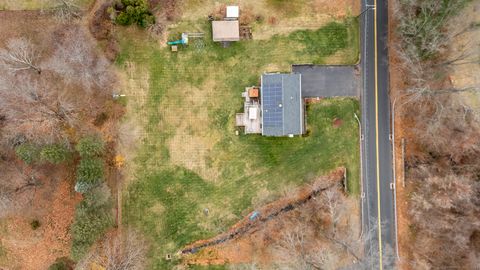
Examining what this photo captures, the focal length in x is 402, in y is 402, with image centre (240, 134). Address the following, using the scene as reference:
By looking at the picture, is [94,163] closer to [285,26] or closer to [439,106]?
[285,26]

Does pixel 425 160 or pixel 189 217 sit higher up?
pixel 425 160

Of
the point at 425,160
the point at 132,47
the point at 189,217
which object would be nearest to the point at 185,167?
the point at 189,217

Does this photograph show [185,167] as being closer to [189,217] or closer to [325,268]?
[189,217]

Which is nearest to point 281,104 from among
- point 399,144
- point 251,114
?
point 251,114

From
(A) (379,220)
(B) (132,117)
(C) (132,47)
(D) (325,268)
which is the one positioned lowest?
(D) (325,268)

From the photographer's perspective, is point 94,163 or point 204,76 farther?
point 204,76

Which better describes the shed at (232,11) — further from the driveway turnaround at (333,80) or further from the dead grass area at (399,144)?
the dead grass area at (399,144)

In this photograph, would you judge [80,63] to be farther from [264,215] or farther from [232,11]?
[264,215]
